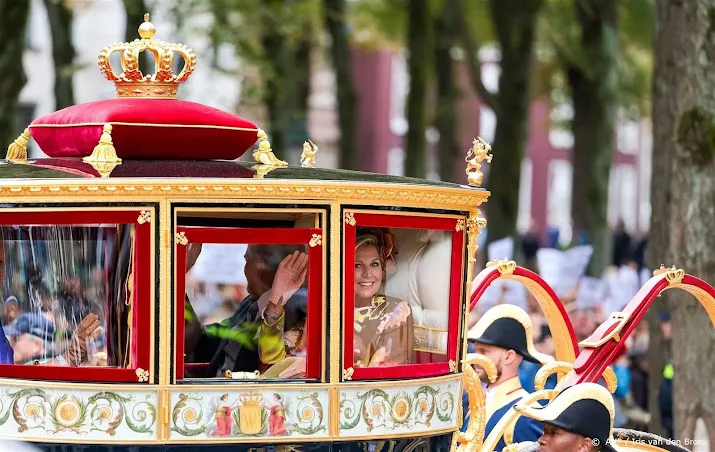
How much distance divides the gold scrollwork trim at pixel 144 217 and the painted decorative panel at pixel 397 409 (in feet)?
3.98

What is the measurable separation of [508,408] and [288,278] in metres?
2.80

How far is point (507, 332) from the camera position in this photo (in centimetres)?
1085

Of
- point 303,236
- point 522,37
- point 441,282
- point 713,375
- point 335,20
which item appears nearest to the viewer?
point 303,236

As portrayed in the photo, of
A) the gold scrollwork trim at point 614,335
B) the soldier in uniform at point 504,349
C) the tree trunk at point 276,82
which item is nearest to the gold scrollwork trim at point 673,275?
the gold scrollwork trim at point 614,335

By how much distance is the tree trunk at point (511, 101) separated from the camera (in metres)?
24.7

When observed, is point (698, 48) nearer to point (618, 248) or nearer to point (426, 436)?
point (426, 436)

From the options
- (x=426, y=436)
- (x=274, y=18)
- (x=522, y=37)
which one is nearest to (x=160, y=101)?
(x=426, y=436)

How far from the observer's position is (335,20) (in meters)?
27.2

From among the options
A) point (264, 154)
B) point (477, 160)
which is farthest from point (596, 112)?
point (264, 154)

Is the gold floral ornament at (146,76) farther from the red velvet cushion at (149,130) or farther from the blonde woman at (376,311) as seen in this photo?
the blonde woman at (376,311)

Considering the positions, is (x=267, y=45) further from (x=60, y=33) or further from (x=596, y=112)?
(x=596, y=112)

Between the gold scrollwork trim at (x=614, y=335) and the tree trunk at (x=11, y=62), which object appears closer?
the gold scrollwork trim at (x=614, y=335)

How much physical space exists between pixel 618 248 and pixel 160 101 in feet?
110

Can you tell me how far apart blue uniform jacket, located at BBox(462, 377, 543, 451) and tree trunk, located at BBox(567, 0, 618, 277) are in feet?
48.9
